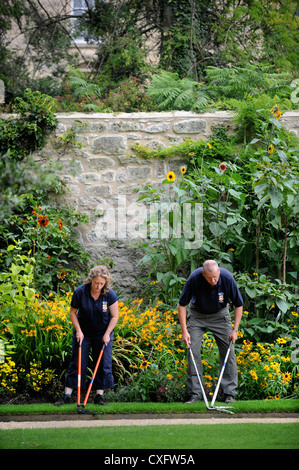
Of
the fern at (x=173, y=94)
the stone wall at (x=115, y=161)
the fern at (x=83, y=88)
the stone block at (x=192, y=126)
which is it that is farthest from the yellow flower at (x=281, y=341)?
the fern at (x=83, y=88)

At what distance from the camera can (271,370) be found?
5551 millimetres

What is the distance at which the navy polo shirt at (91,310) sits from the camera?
207 inches

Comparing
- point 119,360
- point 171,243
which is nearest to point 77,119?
point 171,243

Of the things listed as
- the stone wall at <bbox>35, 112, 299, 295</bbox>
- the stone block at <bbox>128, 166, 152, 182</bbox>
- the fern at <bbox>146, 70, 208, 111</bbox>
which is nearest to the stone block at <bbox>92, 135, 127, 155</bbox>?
the stone wall at <bbox>35, 112, 299, 295</bbox>

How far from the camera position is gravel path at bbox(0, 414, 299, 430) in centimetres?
462

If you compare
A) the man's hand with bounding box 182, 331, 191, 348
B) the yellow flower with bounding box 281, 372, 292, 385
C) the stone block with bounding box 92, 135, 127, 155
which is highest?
the stone block with bounding box 92, 135, 127, 155

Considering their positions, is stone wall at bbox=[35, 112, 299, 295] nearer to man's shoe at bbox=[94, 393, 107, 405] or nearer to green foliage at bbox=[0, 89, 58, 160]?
green foliage at bbox=[0, 89, 58, 160]

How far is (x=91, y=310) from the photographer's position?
5.25 metres

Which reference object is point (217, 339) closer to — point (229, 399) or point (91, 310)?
point (229, 399)

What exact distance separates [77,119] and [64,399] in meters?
4.07

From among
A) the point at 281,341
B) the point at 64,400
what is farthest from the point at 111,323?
the point at 281,341

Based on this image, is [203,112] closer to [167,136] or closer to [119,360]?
[167,136]

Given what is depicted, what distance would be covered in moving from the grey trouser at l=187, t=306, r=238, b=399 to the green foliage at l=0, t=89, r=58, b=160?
3.57 m
